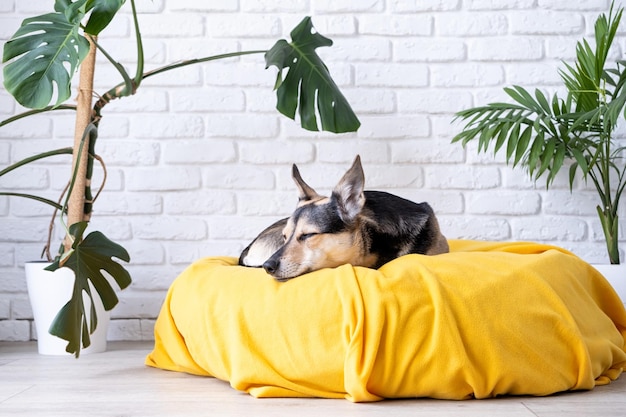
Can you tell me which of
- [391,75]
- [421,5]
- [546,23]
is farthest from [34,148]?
[546,23]

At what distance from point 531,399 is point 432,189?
4.97ft

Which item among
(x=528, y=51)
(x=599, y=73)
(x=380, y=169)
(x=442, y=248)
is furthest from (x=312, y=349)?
(x=528, y=51)

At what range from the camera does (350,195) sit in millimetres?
2391

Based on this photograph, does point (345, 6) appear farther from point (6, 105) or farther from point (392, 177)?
point (6, 105)

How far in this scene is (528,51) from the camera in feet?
11.3

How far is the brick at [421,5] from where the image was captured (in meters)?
3.44

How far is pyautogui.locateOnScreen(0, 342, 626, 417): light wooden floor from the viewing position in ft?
6.23

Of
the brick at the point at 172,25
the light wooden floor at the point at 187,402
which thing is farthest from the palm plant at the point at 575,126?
the brick at the point at 172,25

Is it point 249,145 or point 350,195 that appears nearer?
point 350,195

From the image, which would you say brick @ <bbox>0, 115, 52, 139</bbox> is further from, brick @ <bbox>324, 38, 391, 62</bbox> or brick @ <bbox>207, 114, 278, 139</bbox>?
brick @ <bbox>324, 38, 391, 62</bbox>

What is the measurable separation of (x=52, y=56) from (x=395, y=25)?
1.70m

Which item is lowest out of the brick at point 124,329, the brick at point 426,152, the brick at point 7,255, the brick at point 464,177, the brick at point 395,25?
the brick at point 124,329

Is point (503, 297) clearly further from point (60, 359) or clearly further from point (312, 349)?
point (60, 359)

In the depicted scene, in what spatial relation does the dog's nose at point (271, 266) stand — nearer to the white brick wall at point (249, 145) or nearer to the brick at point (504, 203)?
the white brick wall at point (249, 145)
